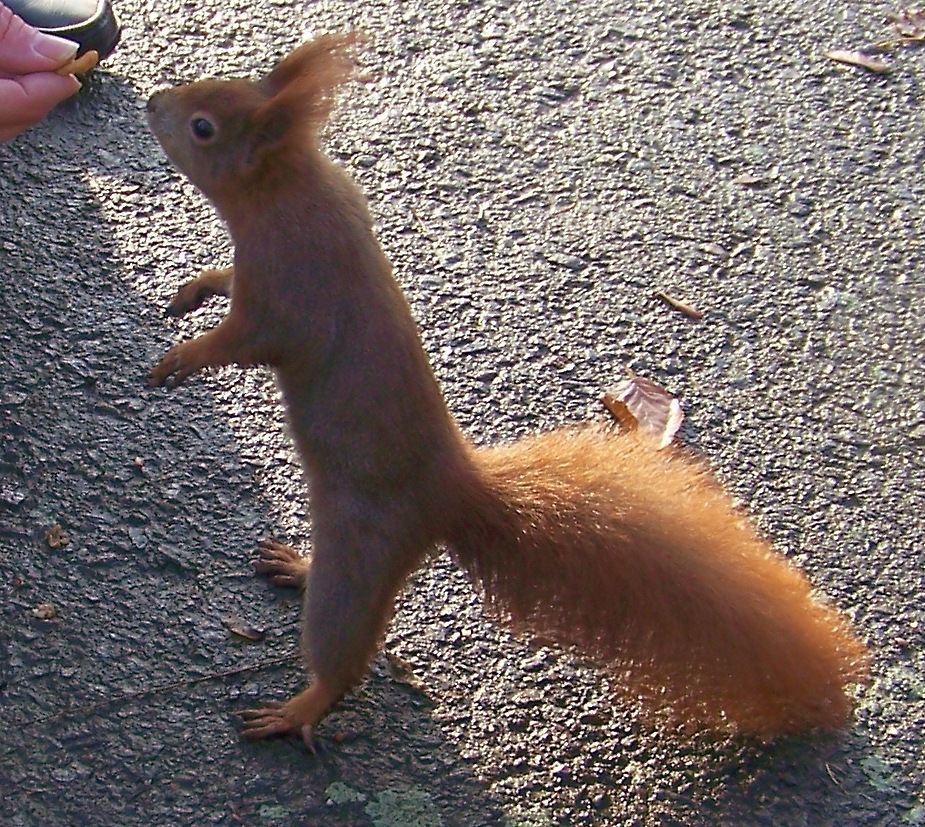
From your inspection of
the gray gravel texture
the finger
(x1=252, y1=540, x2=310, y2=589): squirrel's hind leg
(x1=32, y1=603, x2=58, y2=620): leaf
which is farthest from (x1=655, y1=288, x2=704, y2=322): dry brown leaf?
(x1=32, y1=603, x2=58, y2=620): leaf

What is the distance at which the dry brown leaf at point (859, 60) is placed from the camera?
309cm

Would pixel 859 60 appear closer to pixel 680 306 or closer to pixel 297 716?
pixel 680 306

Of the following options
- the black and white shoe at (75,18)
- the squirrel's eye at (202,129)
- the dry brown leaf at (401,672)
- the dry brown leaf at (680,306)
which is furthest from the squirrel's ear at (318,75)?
the black and white shoe at (75,18)

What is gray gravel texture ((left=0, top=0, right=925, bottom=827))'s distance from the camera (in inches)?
69.2

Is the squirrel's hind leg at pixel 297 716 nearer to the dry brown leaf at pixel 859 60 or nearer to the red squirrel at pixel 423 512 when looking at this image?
the red squirrel at pixel 423 512

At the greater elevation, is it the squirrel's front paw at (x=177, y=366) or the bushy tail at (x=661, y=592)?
the squirrel's front paw at (x=177, y=366)

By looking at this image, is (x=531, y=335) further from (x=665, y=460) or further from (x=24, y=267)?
(x=24, y=267)

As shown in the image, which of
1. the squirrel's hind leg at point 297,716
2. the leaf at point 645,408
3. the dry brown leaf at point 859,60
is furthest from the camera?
the dry brown leaf at point 859,60

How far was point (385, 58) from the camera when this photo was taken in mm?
3004

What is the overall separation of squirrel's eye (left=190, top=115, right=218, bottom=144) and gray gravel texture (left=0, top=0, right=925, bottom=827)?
59 centimetres

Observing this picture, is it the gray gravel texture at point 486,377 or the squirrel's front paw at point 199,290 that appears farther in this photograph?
the squirrel's front paw at point 199,290

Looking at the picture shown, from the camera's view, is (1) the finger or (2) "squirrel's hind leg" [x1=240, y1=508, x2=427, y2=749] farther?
(1) the finger

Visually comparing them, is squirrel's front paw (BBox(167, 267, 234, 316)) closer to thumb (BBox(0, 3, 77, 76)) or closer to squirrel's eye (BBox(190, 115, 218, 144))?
squirrel's eye (BBox(190, 115, 218, 144))

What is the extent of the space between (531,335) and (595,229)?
1.16 ft
